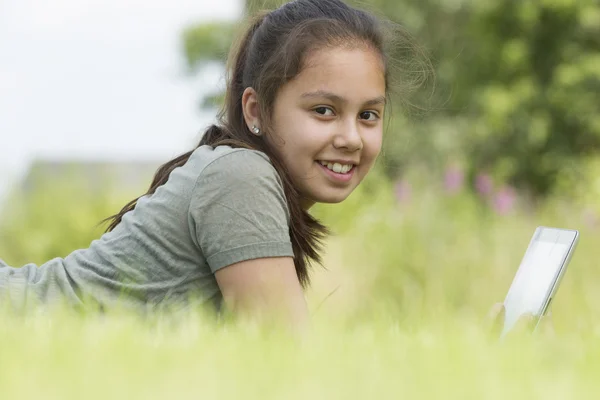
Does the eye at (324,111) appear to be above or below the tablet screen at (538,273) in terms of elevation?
above

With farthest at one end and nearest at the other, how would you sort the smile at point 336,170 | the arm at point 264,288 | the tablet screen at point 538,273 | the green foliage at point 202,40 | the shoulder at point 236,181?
the green foliage at point 202,40, the smile at point 336,170, the tablet screen at point 538,273, the shoulder at point 236,181, the arm at point 264,288

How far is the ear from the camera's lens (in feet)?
9.01

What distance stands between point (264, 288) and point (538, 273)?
0.94 meters

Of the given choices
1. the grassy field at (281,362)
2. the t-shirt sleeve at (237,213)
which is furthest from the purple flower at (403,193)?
the grassy field at (281,362)

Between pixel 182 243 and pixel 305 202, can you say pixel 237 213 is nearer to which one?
pixel 182 243

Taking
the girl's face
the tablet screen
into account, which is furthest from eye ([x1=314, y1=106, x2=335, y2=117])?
the tablet screen

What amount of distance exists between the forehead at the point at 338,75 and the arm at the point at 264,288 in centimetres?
60

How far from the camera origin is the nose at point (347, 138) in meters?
2.60

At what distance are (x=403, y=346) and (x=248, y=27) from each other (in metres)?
1.80

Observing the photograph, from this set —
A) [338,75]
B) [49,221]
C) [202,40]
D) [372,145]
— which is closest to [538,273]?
[372,145]

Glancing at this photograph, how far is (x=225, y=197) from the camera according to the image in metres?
2.29

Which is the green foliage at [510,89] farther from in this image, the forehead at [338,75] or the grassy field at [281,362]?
the grassy field at [281,362]

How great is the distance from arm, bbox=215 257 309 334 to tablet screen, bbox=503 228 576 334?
0.65 m

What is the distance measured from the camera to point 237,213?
228 centimetres
